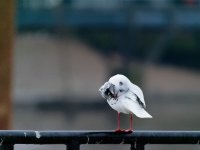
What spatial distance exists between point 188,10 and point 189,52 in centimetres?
314

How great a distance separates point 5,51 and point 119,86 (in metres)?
3.15

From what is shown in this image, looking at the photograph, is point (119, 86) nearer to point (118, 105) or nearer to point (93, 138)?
point (118, 105)

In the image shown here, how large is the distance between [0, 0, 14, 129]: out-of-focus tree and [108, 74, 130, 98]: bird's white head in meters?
3.11

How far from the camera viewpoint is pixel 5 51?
572 centimetres

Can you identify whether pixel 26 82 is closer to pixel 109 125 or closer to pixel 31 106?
pixel 31 106

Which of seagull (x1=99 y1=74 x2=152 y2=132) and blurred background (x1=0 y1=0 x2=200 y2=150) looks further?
blurred background (x1=0 y1=0 x2=200 y2=150)

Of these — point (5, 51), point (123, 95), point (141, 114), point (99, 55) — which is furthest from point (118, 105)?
point (99, 55)

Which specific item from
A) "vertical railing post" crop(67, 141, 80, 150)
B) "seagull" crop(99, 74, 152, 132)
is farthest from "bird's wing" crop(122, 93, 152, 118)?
"vertical railing post" crop(67, 141, 80, 150)

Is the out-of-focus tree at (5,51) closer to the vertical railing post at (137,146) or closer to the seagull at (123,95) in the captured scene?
the seagull at (123,95)

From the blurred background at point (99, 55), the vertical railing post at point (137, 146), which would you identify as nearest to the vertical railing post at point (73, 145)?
the vertical railing post at point (137, 146)

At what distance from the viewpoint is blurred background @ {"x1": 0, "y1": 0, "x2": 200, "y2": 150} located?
99.9ft

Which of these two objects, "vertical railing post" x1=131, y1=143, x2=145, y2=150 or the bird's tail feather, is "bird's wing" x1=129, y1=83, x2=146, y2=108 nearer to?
the bird's tail feather

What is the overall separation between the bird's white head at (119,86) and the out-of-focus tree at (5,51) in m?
3.11

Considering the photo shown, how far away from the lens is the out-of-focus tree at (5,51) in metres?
5.71
